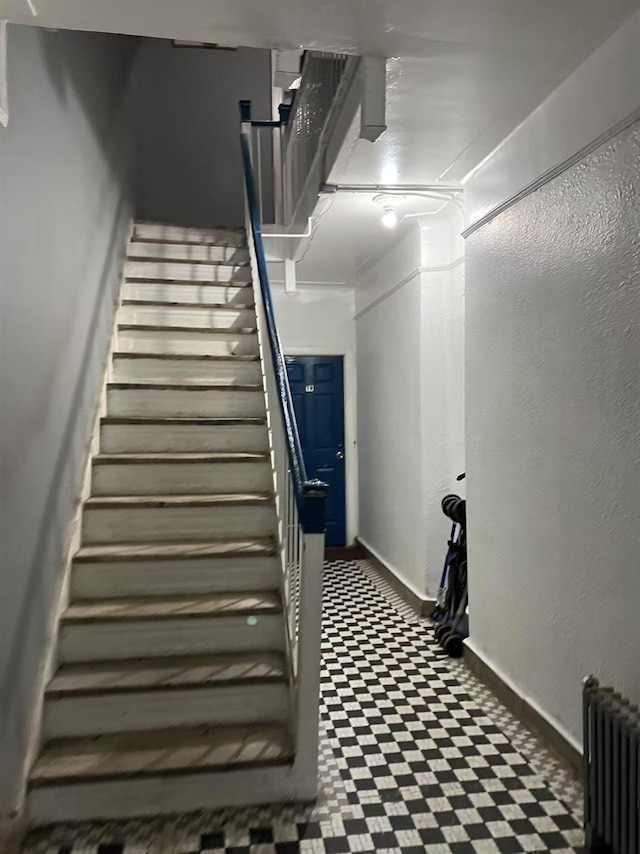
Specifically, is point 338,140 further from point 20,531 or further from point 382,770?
point 382,770

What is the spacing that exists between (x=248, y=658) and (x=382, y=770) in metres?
0.77

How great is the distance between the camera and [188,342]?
470 cm

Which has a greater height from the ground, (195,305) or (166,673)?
(195,305)

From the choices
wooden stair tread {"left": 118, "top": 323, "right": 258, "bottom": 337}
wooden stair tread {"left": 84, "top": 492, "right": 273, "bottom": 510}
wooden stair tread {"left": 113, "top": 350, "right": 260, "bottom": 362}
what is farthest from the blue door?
wooden stair tread {"left": 84, "top": 492, "right": 273, "bottom": 510}

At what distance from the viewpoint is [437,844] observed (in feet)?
7.90

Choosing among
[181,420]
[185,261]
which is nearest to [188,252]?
[185,261]

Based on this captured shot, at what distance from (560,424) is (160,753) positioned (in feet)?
7.21

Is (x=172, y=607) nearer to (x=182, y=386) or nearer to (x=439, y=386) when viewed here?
(x=182, y=386)

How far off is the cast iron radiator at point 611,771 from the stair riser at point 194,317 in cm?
349

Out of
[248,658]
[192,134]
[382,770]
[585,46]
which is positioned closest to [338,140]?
[585,46]

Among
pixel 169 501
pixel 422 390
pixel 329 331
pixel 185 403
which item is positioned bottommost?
pixel 169 501

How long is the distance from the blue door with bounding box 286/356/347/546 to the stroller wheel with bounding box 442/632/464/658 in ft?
10.3

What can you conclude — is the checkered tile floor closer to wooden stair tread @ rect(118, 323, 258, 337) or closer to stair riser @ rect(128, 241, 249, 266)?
wooden stair tread @ rect(118, 323, 258, 337)

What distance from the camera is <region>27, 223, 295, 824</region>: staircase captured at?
264 cm
